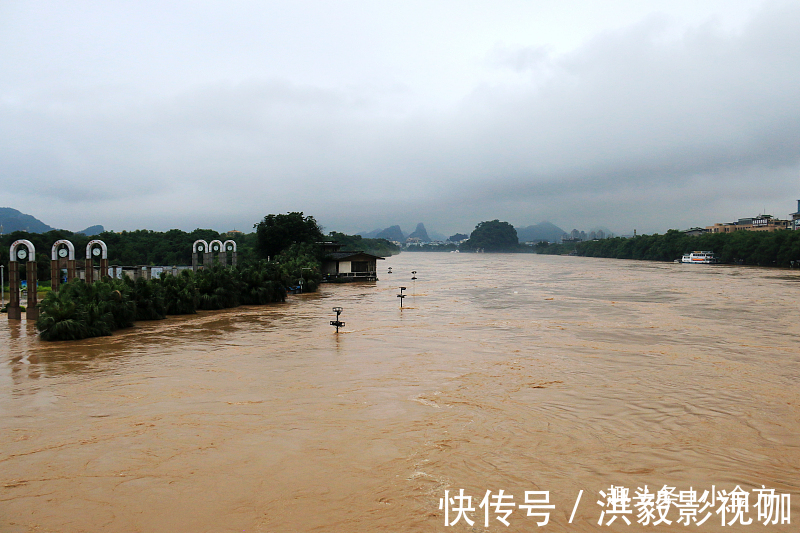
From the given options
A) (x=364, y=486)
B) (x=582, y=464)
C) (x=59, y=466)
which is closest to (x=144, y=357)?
(x=59, y=466)

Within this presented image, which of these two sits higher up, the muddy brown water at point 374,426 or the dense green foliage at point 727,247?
the dense green foliage at point 727,247

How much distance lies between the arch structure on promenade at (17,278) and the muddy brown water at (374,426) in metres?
3.79

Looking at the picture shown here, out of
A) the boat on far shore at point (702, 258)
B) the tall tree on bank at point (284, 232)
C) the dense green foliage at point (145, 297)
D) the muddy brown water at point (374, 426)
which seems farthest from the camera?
the boat on far shore at point (702, 258)

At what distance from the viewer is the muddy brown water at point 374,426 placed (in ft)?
18.9

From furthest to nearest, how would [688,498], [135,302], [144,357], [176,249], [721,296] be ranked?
[176,249]
[721,296]
[135,302]
[144,357]
[688,498]

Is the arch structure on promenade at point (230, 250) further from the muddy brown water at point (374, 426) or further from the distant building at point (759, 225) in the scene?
the distant building at point (759, 225)

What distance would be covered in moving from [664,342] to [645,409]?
8457 mm

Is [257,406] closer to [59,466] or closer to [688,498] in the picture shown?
[59,466]

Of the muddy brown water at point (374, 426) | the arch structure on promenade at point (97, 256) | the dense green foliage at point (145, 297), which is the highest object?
the arch structure on promenade at point (97, 256)

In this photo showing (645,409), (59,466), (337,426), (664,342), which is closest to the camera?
→ (59,466)

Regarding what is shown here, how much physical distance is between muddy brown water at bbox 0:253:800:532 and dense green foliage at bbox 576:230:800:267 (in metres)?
67.0

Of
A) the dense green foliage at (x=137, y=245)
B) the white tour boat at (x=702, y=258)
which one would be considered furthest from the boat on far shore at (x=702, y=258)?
the dense green foliage at (x=137, y=245)

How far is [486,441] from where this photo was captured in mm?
7715

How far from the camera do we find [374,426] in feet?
27.4
